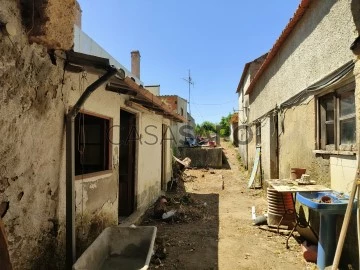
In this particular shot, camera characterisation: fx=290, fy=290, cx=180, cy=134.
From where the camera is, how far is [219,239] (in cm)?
608

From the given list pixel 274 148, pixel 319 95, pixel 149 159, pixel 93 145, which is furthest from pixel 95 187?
pixel 274 148

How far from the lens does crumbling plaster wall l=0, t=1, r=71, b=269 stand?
8.05 feet

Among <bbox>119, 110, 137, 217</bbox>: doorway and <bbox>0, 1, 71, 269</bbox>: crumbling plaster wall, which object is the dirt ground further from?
<bbox>0, 1, 71, 269</bbox>: crumbling plaster wall

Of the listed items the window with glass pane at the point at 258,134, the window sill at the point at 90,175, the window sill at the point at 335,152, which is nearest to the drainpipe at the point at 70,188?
the window sill at the point at 90,175

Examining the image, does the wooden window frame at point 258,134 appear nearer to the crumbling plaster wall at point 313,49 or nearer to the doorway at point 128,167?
the crumbling plaster wall at point 313,49

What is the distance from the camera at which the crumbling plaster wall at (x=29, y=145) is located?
8.05ft

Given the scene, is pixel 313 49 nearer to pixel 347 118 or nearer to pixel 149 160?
pixel 347 118

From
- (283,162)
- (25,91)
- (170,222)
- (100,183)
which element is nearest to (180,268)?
(100,183)

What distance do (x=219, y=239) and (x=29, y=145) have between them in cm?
453

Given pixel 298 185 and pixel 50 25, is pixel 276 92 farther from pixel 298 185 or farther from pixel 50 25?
pixel 50 25

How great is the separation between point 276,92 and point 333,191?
5007 millimetres

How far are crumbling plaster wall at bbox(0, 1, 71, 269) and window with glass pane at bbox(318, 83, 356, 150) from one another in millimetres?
4254

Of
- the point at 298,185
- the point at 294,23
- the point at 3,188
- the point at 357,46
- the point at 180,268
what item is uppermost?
the point at 294,23

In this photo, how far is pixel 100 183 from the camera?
4.87 m
